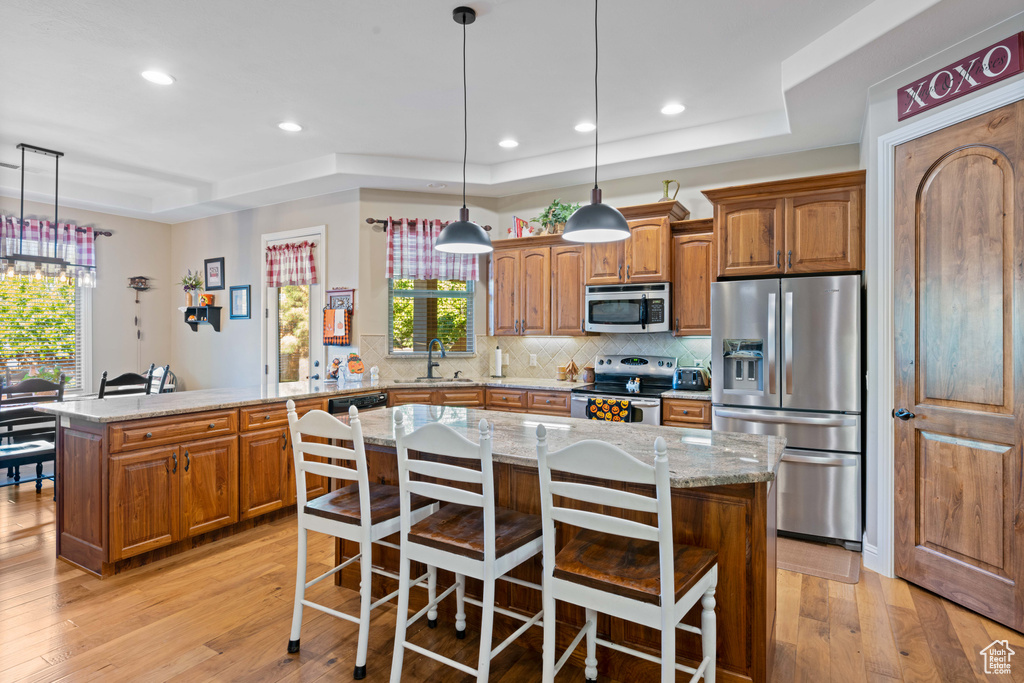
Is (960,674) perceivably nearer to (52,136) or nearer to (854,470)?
(854,470)

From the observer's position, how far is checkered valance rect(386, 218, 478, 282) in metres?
5.22

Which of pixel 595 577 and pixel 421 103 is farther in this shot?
pixel 421 103

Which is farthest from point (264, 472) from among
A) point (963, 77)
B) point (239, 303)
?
point (963, 77)

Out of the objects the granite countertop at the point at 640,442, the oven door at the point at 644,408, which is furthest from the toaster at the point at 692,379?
the granite countertop at the point at 640,442

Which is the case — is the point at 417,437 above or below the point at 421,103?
below

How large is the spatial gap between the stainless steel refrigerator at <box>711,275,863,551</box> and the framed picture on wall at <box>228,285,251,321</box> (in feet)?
16.2

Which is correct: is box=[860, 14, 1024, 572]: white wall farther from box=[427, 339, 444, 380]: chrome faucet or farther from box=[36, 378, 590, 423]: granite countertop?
box=[427, 339, 444, 380]: chrome faucet

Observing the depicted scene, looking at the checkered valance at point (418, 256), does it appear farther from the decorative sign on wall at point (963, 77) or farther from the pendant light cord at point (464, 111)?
the decorative sign on wall at point (963, 77)

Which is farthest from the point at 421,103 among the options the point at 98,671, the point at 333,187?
the point at 98,671

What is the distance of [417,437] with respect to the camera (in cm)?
197

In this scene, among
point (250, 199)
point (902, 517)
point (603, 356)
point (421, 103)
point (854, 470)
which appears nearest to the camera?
point (902, 517)

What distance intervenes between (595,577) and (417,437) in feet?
2.51

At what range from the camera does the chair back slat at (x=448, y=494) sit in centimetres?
186

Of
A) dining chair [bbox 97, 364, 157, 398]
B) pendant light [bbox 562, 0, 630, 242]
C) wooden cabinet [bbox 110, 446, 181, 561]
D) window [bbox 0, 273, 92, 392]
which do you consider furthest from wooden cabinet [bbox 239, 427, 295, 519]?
window [bbox 0, 273, 92, 392]
